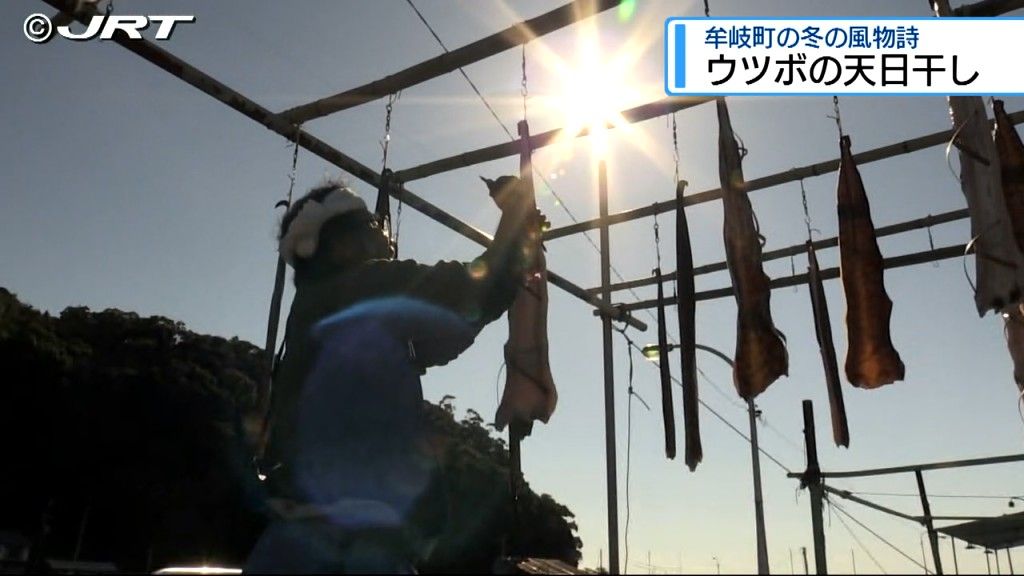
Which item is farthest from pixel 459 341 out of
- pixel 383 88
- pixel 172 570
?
pixel 383 88

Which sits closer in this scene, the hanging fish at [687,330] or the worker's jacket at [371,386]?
the worker's jacket at [371,386]

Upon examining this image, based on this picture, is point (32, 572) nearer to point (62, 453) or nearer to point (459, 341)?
point (459, 341)

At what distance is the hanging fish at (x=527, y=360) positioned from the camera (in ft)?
19.6

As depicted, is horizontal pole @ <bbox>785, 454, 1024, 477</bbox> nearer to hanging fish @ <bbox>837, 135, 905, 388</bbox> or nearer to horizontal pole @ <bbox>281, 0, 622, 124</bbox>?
hanging fish @ <bbox>837, 135, 905, 388</bbox>

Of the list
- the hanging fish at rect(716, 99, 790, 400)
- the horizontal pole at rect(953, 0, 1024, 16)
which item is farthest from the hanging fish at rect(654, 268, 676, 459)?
the horizontal pole at rect(953, 0, 1024, 16)

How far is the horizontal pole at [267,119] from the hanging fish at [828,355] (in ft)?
11.5

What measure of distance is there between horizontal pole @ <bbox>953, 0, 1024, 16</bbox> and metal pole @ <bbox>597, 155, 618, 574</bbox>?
4230mm

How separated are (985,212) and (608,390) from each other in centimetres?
424

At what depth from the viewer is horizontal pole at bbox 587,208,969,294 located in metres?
8.61

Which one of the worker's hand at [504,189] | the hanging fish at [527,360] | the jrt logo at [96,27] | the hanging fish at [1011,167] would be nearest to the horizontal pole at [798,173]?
the hanging fish at [1011,167]

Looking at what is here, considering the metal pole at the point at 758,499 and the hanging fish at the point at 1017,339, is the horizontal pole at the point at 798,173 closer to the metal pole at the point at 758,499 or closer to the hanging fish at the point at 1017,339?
the hanging fish at the point at 1017,339

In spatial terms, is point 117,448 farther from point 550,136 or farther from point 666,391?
point 550,136

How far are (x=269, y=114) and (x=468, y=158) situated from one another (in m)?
1.89

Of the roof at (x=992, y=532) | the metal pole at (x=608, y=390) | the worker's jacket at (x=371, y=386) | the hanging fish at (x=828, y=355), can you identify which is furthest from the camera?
the roof at (x=992, y=532)
